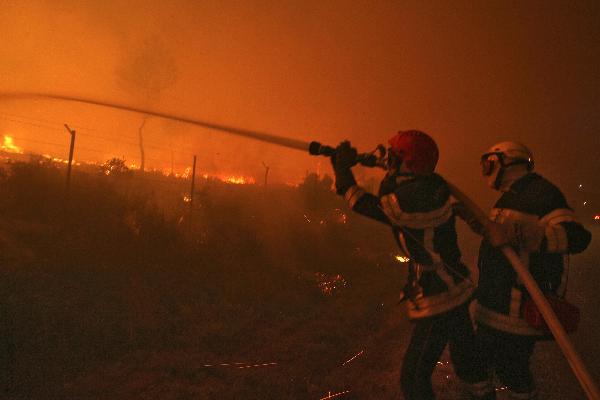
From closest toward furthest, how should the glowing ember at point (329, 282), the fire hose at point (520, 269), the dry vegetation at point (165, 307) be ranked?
the fire hose at point (520, 269) < the dry vegetation at point (165, 307) < the glowing ember at point (329, 282)

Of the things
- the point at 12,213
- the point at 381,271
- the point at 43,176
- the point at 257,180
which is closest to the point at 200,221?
the point at 43,176

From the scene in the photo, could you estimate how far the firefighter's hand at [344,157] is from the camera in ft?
9.65

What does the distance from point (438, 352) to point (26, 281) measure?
7167mm

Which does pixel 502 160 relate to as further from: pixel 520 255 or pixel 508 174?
pixel 520 255

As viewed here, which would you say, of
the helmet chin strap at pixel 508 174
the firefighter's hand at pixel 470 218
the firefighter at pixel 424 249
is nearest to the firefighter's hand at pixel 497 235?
the firefighter's hand at pixel 470 218

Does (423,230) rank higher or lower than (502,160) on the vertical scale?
lower

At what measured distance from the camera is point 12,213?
30.1ft

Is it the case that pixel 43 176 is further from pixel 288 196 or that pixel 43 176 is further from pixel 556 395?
pixel 288 196

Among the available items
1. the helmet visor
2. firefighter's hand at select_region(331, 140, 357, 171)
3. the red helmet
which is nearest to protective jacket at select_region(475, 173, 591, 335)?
the helmet visor

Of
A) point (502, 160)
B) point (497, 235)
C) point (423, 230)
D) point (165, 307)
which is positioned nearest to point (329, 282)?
point (165, 307)

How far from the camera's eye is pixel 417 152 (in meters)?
2.91

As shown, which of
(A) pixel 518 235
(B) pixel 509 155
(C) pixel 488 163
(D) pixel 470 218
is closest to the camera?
(A) pixel 518 235

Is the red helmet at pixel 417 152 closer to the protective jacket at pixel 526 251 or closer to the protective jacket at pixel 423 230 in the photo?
the protective jacket at pixel 423 230

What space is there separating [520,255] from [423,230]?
76 cm
